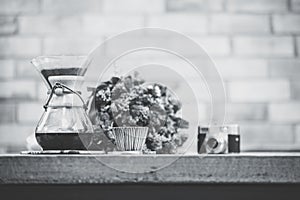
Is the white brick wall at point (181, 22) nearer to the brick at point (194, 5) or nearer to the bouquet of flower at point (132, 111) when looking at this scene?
the brick at point (194, 5)

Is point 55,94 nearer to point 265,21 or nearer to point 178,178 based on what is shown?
point 178,178

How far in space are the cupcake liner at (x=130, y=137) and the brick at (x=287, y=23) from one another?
104 centimetres

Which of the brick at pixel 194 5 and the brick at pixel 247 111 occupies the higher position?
the brick at pixel 194 5

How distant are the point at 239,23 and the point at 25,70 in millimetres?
870

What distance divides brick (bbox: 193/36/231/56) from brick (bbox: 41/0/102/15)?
422mm

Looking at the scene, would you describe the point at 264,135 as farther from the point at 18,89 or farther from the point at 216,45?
the point at 18,89

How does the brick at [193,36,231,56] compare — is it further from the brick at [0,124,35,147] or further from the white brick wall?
the brick at [0,124,35,147]

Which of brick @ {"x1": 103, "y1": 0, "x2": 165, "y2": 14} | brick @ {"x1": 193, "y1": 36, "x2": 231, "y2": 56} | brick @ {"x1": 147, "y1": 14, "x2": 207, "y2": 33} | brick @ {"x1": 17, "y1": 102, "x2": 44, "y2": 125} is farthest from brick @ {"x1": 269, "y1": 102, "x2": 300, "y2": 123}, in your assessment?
brick @ {"x1": 17, "y1": 102, "x2": 44, "y2": 125}

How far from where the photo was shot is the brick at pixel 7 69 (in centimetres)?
226

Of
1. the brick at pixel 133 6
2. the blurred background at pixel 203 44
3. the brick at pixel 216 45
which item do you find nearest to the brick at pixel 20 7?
the blurred background at pixel 203 44

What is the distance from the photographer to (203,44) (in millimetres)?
2266

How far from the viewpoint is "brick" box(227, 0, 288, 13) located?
229 cm

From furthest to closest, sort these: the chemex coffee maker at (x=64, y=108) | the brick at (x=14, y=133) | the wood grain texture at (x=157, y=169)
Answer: the brick at (x=14, y=133) < the chemex coffee maker at (x=64, y=108) < the wood grain texture at (x=157, y=169)

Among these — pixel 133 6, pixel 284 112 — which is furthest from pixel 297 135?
pixel 133 6
